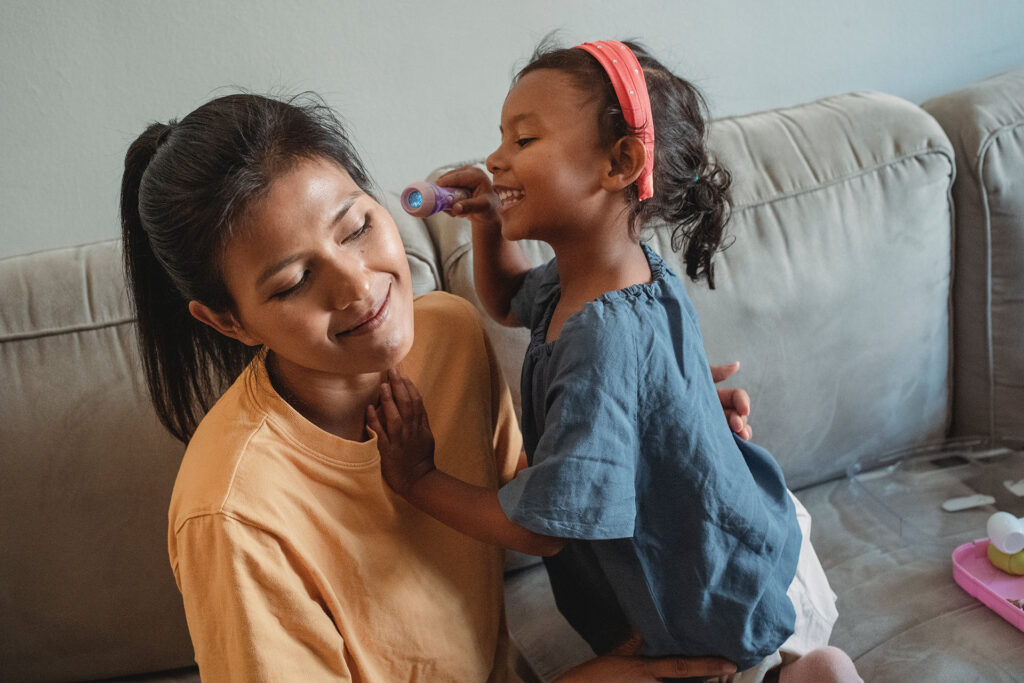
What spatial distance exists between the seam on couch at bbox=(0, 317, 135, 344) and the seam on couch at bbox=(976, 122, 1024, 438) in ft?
4.95

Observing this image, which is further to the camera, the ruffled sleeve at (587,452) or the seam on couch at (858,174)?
the seam on couch at (858,174)

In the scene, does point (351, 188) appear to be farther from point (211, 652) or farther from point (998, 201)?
point (998, 201)

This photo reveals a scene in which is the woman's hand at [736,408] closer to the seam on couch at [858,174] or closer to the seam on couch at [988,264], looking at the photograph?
the seam on couch at [858,174]

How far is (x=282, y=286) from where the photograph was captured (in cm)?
83

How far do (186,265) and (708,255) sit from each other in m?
0.75

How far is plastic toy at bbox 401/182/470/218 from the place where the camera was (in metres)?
1.04

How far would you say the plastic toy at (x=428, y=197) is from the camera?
1.04 metres

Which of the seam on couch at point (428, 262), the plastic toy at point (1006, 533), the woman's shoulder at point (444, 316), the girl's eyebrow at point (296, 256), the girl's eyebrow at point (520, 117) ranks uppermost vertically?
the girl's eyebrow at point (520, 117)

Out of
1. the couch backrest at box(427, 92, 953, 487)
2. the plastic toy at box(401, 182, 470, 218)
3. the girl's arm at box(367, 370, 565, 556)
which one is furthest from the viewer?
the couch backrest at box(427, 92, 953, 487)

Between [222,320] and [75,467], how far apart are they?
0.51m

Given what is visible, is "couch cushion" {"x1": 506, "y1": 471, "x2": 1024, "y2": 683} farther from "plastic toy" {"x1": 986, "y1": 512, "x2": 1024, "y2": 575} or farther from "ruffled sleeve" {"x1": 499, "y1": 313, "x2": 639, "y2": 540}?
"ruffled sleeve" {"x1": 499, "y1": 313, "x2": 639, "y2": 540}

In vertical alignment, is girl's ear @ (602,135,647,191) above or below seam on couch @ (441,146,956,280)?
above

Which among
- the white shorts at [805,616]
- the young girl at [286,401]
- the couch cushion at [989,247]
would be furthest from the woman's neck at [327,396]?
the couch cushion at [989,247]

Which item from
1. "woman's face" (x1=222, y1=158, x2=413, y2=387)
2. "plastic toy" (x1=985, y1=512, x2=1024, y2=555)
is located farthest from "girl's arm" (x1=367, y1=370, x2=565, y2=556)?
"plastic toy" (x1=985, y1=512, x2=1024, y2=555)
